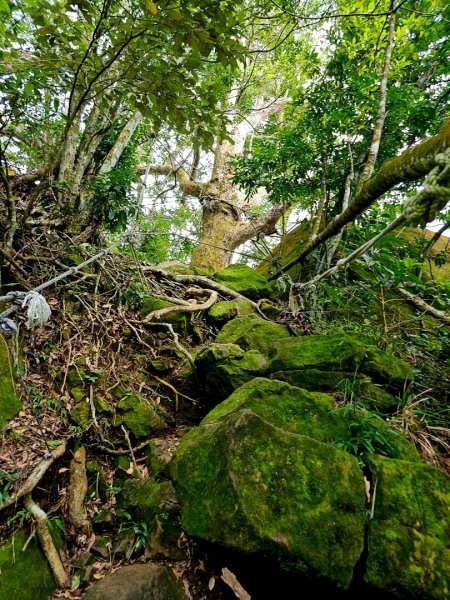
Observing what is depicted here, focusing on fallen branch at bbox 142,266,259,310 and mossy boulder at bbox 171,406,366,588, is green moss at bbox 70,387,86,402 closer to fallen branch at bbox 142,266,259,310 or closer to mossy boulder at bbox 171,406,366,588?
mossy boulder at bbox 171,406,366,588

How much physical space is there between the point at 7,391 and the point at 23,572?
1247mm

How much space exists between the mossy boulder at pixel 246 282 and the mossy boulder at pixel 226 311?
60 cm

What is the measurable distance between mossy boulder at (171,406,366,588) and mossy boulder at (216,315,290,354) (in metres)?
1.87

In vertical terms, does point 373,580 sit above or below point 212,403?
above

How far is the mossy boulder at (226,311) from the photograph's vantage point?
466cm

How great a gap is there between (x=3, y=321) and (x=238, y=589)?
6.07 ft

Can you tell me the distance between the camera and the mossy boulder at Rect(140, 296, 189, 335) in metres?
4.20

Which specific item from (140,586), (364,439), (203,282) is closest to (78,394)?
(140,586)

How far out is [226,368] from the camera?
3174 millimetres

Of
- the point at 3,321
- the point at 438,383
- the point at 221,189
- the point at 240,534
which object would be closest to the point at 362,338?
the point at 438,383

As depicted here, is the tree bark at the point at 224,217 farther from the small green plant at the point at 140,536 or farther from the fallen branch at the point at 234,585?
Result: the fallen branch at the point at 234,585

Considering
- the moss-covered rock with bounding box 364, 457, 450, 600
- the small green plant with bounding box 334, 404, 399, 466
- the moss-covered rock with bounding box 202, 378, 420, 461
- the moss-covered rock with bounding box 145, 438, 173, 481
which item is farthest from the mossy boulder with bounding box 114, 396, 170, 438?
the moss-covered rock with bounding box 364, 457, 450, 600

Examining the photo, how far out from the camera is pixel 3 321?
1404 mm

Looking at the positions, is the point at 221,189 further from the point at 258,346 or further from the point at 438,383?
the point at 438,383
